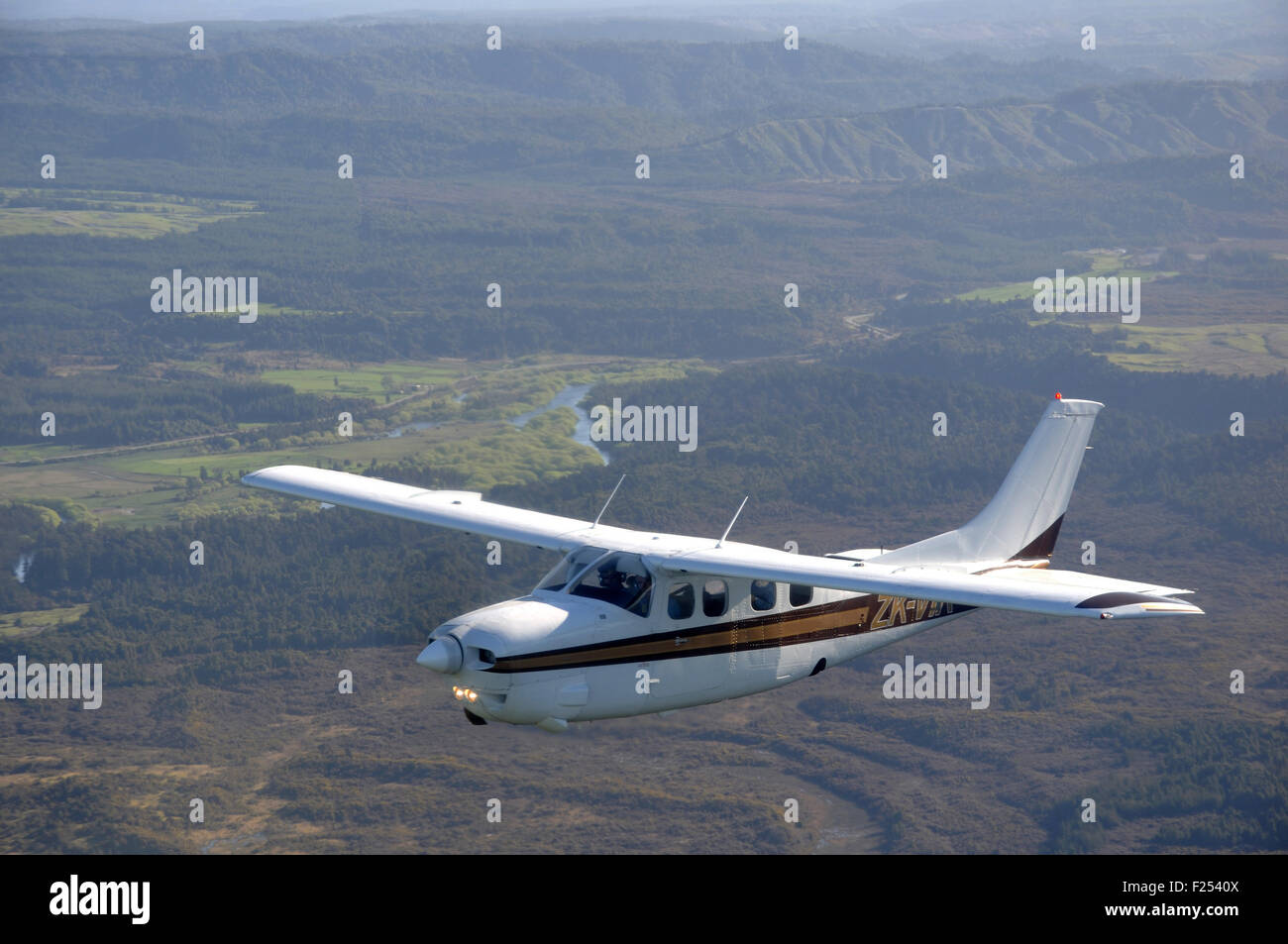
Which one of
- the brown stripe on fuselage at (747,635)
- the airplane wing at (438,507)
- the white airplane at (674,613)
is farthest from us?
the airplane wing at (438,507)

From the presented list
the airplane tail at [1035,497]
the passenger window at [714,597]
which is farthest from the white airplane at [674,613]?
the airplane tail at [1035,497]

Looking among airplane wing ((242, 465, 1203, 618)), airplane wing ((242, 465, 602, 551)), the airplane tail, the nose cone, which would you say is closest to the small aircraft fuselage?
the nose cone

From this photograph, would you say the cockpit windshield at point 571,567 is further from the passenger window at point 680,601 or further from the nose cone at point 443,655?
the nose cone at point 443,655

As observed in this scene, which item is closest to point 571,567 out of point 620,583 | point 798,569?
point 620,583

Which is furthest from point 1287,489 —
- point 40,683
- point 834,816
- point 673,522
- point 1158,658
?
point 40,683

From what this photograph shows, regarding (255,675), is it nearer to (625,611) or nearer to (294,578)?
(294,578)

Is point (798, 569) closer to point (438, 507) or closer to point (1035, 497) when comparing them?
point (438, 507)
